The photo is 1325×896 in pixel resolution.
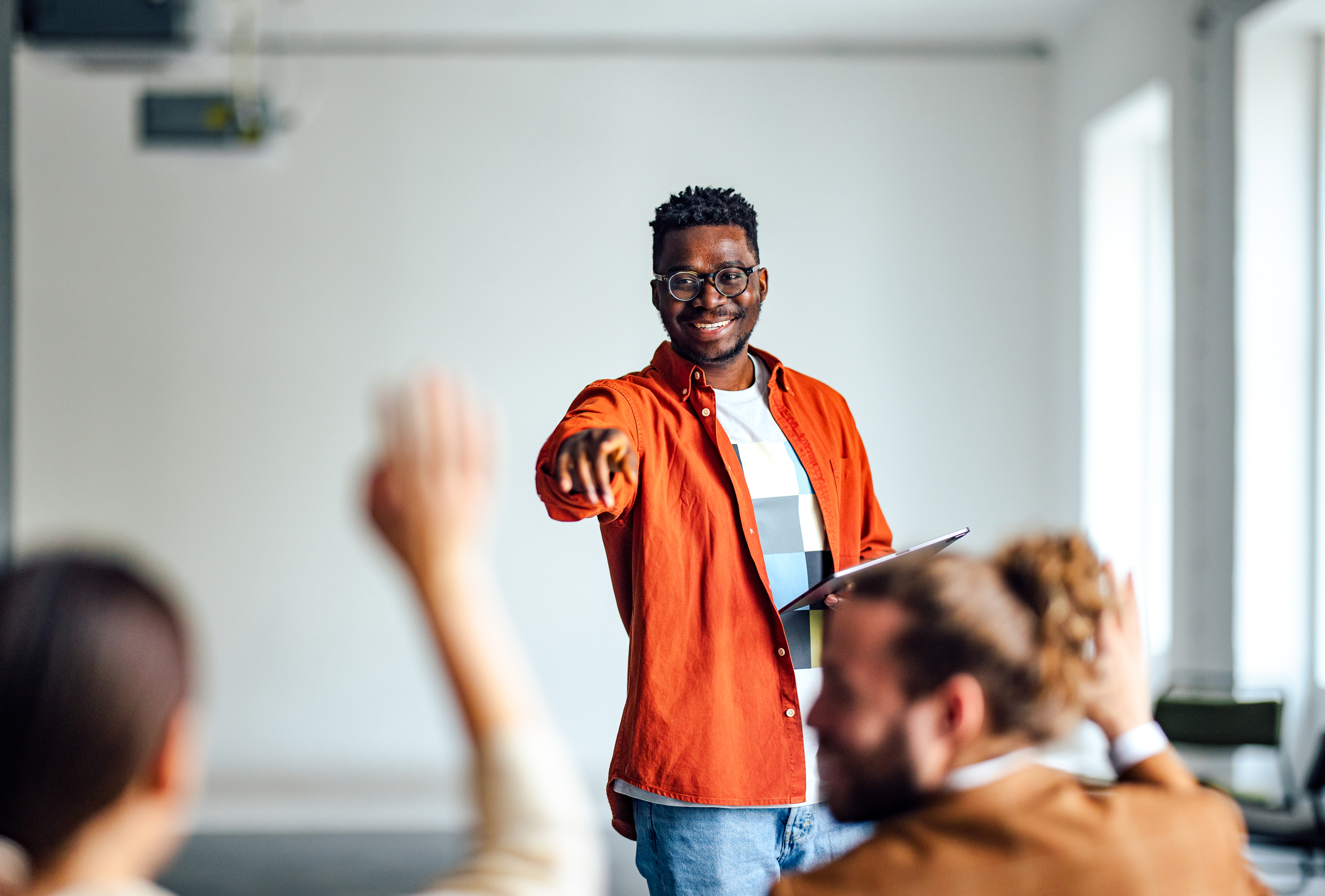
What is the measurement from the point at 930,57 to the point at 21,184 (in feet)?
13.8

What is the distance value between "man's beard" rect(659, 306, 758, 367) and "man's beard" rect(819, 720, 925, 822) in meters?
0.74

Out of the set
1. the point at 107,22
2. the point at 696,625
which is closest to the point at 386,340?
the point at 107,22

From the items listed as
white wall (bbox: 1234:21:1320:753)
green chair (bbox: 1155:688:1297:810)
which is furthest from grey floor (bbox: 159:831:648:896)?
white wall (bbox: 1234:21:1320:753)

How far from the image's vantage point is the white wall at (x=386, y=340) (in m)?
5.29

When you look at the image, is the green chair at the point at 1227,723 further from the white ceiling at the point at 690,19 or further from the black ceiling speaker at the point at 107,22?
the black ceiling speaker at the point at 107,22

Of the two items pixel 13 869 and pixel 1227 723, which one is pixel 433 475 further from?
pixel 1227 723

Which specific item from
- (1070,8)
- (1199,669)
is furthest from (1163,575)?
(1070,8)

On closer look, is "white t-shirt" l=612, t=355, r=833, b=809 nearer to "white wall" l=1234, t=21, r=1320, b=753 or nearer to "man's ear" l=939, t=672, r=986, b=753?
"man's ear" l=939, t=672, r=986, b=753

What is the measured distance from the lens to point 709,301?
5.32 feet

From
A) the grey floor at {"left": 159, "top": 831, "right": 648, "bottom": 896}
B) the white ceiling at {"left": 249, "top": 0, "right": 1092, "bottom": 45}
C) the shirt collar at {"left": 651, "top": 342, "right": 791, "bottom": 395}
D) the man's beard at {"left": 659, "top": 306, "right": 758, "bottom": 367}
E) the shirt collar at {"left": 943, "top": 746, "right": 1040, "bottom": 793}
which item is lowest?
the grey floor at {"left": 159, "top": 831, "right": 648, "bottom": 896}

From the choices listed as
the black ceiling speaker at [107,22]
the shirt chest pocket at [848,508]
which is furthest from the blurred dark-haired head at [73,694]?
the black ceiling speaker at [107,22]

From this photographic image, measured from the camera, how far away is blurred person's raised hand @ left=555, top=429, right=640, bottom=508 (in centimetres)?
143

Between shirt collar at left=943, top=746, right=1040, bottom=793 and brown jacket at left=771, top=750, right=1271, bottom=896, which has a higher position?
shirt collar at left=943, top=746, right=1040, bottom=793

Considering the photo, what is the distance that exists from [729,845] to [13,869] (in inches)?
41.9
